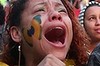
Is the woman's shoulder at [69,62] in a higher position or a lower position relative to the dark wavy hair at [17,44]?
lower

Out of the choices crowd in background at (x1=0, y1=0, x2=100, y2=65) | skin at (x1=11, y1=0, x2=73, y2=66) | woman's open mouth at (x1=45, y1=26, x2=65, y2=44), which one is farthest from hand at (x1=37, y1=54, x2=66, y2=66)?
crowd in background at (x1=0, y1=0, x2=100, y2=65)

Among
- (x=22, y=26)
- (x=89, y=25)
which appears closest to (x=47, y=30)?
(x=22, y=26)

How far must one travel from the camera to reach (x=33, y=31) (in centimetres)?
210

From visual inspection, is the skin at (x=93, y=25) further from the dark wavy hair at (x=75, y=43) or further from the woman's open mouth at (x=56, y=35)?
the woman's open mouth at (x=56, y=35)

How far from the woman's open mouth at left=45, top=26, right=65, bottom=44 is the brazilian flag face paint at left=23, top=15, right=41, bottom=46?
75 millimetres

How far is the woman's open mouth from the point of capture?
2.01 meters

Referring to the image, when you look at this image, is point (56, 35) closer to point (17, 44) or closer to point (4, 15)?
point (17, 44)

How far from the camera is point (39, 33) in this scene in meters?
2.04

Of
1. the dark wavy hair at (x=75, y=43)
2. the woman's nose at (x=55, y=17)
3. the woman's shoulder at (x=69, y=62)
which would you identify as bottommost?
the woman's shoulder at (x=69, y=62)

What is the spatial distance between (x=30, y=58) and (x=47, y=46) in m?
0.24

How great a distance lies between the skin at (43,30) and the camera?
77.4 inches

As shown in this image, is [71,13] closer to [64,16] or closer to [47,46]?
[64,16]

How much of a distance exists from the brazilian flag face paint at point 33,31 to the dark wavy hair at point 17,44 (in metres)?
0.16

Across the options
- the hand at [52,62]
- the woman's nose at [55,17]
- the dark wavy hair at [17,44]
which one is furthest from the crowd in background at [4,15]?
the hand at [52,62]
